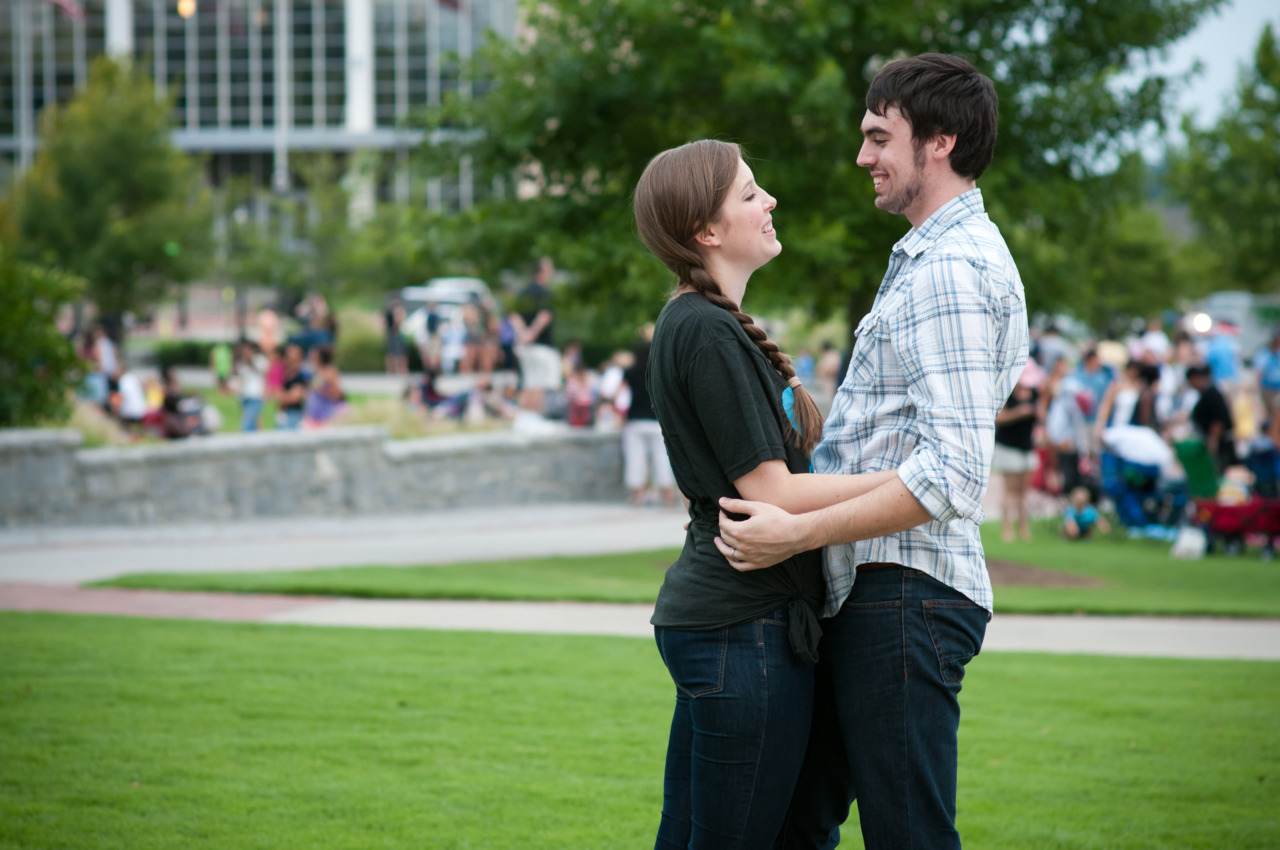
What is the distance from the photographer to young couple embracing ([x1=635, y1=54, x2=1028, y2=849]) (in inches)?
95.1

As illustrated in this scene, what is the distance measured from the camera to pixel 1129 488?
46.6ft

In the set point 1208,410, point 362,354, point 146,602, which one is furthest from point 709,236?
point 362,354

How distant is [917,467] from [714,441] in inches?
16.2

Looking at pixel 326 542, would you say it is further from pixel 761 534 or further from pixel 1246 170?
pixel 1246 170

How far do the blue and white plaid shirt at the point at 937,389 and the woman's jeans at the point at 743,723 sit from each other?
0.61 ft

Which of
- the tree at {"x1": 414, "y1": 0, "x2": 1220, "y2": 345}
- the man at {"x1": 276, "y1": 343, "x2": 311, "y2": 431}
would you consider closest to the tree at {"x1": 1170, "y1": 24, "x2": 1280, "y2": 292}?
the tree at {"x1": 414, "y1": 0, "x2": 1220, "y2": 345}

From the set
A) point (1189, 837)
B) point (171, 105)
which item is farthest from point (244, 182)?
point (1189, 837)

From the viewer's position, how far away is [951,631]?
2508mm

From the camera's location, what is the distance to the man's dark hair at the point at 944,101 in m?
2.50

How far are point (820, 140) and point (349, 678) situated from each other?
19.8 ft

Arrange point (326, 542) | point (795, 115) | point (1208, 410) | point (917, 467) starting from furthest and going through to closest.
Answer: point (1208, 410) < point (326, 542) < point (795, 115) < point (917, 467)

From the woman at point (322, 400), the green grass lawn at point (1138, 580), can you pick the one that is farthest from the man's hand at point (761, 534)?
the woman at point (322, 400)

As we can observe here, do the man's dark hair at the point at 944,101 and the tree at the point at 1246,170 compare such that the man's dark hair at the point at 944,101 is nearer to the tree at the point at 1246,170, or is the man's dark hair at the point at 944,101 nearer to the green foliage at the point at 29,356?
the green foliage at the point at 29,356

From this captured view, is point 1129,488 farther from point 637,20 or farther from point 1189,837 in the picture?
point 1189,837
